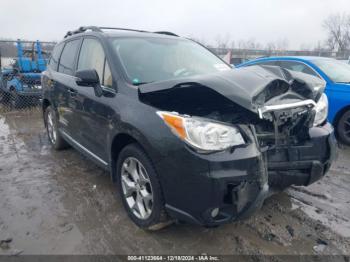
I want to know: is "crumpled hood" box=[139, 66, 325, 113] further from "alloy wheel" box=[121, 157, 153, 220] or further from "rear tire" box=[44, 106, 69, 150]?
"rear tire" box=[44, 106, 69, 150]

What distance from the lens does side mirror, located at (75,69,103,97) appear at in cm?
309

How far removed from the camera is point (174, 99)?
244cm

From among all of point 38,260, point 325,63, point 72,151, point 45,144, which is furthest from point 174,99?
point 325,63

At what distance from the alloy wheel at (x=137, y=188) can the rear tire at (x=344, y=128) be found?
4.27 meters

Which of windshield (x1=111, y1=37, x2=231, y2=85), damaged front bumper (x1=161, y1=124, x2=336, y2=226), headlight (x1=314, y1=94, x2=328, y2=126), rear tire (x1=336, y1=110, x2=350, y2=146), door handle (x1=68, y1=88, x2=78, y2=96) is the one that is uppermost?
windshield (x1=111, y1=37, x2=231, y2=85)

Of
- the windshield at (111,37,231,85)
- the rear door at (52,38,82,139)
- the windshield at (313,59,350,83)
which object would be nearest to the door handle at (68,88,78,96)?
the rear door at (52,38,82,139)

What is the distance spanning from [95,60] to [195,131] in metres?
1.91

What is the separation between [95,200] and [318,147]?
2.43 metres

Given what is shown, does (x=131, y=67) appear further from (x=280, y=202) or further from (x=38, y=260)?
(x=280, y=202)

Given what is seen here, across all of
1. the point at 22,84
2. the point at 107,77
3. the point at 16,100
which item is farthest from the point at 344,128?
the point at 16,100

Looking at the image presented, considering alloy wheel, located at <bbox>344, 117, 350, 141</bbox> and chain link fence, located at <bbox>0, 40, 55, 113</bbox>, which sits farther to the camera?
chain link fence, located at <bbox>0, 40, 55, 113</bbox>

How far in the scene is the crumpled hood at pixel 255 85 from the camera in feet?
7.39

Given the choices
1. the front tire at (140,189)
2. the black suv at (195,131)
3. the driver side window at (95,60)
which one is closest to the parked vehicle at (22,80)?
the driver side window at (95,60)

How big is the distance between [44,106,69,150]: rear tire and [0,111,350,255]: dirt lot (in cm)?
86
